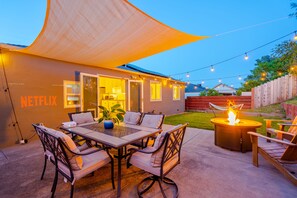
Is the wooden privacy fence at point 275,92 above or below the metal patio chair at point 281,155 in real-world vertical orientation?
above

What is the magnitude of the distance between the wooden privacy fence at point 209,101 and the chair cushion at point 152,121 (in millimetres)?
8914

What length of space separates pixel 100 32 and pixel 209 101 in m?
10.2

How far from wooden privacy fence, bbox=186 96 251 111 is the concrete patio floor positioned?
27.6ft

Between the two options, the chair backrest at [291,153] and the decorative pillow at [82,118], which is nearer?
the chair backrest at [291,153]

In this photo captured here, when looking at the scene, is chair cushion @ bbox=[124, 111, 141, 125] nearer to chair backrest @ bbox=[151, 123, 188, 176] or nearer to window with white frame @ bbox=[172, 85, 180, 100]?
chair backrest @ bbox=[151, 123, 188, 176]

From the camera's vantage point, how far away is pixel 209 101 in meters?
10.8

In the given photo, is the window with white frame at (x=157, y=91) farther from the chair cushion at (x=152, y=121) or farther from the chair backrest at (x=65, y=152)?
the chair backrest at (x=65, y=152)

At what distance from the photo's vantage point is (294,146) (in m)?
1.83

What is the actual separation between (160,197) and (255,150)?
1953 millimetres

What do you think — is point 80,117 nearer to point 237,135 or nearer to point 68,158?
point 68,158

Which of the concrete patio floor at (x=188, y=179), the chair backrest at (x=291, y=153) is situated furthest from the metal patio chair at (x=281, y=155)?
the concrete patio floor at (x=188, y=179)

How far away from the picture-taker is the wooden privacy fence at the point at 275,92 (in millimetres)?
7578

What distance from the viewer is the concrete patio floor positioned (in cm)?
176

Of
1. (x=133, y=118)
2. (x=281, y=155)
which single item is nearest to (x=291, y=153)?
(x=281, y=155)
